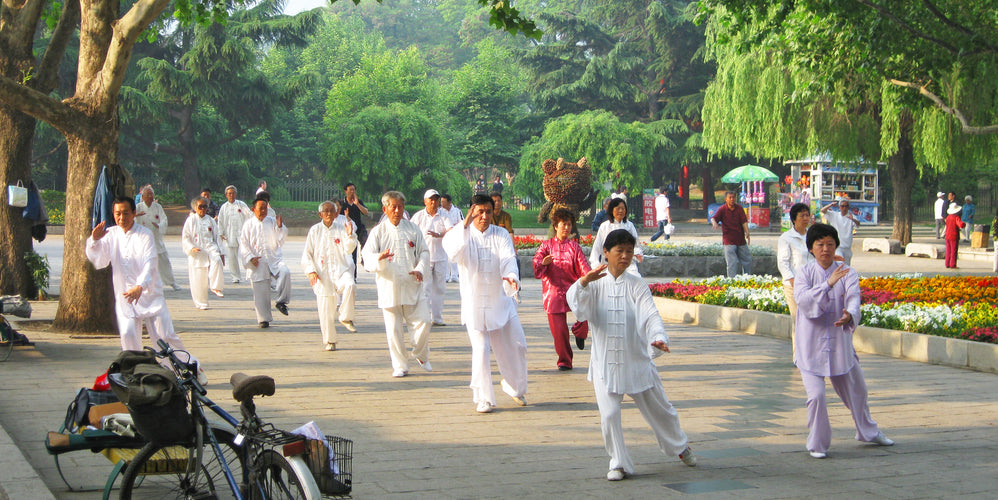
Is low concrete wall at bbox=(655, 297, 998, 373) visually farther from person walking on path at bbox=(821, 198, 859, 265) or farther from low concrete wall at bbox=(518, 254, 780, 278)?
low concrete wall at bbox=(518, 254, 780, 278)

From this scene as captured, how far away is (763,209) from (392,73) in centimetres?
1888

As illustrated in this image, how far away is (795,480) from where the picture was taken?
5535mm

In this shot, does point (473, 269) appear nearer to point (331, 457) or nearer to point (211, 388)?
point (211, 388)

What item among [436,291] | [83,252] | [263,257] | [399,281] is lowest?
[436,291]

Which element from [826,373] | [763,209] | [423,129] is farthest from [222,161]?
[826,373]

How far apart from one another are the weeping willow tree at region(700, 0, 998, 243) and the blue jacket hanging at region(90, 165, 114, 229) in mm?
7873

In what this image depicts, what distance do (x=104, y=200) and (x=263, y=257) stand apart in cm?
247

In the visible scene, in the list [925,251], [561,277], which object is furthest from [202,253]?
[925,251]

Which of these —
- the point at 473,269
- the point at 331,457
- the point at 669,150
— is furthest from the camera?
the point at 669,150

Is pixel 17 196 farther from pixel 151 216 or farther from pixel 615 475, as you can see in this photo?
pixel 615 475

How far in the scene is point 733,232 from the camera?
1619 centimetres

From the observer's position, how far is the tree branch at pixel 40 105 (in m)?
9.96

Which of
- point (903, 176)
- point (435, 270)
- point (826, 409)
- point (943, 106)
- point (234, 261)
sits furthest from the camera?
point (903, 176)

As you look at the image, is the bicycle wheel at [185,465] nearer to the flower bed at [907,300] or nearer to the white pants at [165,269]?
the flower bed at [907,300]
